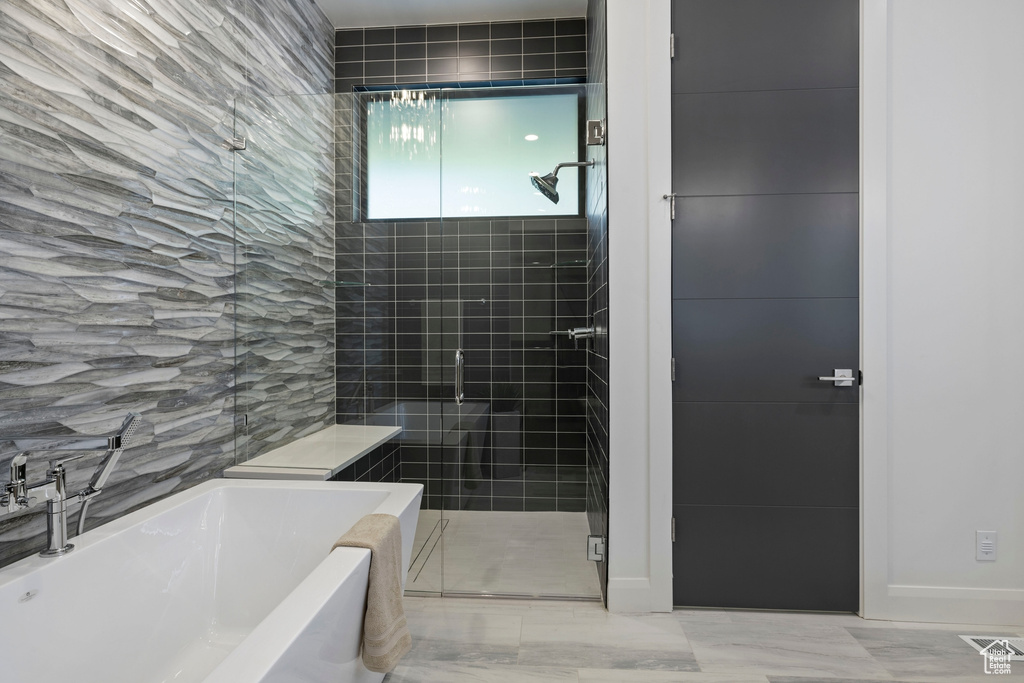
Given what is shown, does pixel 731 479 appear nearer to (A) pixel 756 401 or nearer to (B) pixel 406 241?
(A) pixel 756 401

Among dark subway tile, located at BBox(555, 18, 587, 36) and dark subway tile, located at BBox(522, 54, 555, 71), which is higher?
dark subway tile, located at BBox(555, 18, 587, 36)

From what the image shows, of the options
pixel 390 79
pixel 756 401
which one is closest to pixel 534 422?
pixel 756 401

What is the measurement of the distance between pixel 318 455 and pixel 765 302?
81.3 inches

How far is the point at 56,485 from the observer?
1.27 metres

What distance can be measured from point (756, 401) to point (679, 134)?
3.93 ft

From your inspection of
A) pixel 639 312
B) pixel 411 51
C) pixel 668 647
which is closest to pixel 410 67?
pixel 411 51

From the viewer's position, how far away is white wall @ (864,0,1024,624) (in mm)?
2064

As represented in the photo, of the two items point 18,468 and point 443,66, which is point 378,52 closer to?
point 443,66

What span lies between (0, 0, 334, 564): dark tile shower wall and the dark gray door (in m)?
1.66

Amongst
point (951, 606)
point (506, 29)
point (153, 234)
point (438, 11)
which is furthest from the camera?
point (506, 29)

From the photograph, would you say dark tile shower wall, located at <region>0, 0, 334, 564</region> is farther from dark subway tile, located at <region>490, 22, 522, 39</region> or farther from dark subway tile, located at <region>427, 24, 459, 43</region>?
dark subway tile, located at <region>490, 22, 522, 39</region>

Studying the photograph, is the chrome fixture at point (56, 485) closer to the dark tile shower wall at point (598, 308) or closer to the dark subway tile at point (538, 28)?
the dark tile shower wall at point (598, 308)

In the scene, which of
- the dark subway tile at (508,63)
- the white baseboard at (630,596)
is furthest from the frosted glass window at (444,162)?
the white baseboard at (630,596)

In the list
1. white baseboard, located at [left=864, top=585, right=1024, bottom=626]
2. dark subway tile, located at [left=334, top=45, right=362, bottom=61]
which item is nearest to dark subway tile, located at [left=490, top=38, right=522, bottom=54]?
dark subway tile, located at [left=334, top=45, right=362, bottom=61]
